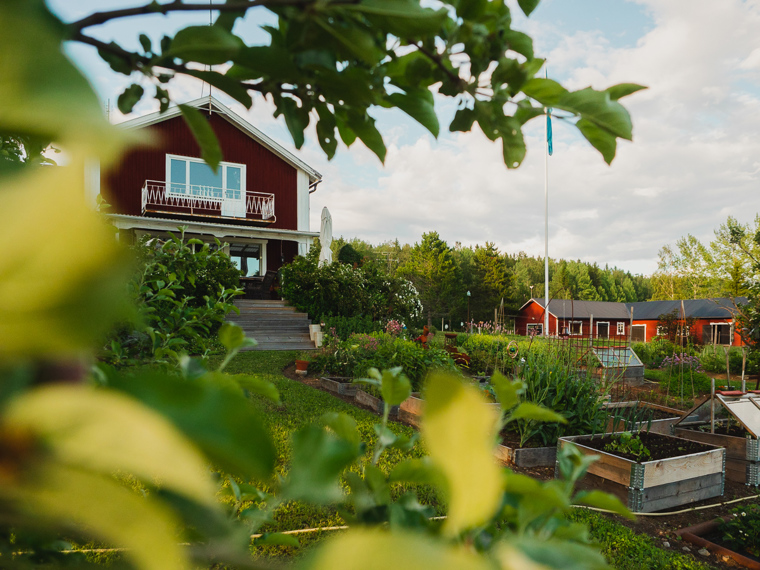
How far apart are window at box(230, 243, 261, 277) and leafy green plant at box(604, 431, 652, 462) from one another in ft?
52.3

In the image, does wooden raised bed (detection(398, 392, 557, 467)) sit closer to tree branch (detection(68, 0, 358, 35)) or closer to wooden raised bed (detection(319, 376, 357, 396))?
wooden raised bed (detection(319, 376, 357, 396))

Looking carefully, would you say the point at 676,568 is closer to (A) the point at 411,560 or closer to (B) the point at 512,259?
(A) the point at 411,560

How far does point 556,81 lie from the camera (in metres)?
0.62

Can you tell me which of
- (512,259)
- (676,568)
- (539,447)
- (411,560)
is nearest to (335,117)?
(411,560)

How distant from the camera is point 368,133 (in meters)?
0.71

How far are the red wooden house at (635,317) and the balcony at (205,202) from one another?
2375 centimetres

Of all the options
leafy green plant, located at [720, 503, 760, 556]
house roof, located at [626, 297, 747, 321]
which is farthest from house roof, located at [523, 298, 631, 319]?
leafy green plant, located at [720, 503, 760, 556]

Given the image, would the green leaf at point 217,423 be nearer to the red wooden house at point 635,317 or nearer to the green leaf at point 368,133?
the green leaf at point 368,133

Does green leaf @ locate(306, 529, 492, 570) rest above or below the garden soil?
above

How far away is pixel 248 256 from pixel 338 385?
13078 millimetres

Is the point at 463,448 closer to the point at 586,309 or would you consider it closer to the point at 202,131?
the point at 202,131

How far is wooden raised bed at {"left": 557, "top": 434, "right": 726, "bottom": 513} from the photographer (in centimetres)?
380

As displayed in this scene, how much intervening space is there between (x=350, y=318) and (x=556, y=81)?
12.9 meters

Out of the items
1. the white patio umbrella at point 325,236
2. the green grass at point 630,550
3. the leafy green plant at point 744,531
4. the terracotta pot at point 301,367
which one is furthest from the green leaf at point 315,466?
the white patio umbrella at point 325,236
